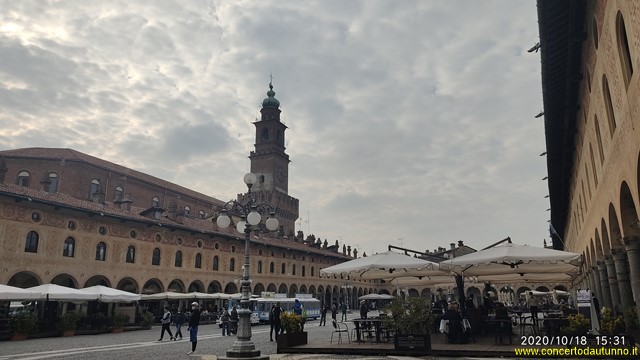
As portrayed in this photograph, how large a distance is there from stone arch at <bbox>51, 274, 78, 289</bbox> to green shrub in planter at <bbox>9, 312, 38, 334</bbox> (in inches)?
336

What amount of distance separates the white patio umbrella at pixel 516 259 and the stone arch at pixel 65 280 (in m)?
25.6

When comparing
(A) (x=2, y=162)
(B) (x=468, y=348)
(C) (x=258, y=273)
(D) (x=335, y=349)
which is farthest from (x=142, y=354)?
(C) (x=258, y=273)

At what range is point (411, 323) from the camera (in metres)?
11.0

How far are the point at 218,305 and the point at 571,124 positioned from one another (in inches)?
1288

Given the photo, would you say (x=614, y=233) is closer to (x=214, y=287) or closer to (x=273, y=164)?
(x=214, y=287)

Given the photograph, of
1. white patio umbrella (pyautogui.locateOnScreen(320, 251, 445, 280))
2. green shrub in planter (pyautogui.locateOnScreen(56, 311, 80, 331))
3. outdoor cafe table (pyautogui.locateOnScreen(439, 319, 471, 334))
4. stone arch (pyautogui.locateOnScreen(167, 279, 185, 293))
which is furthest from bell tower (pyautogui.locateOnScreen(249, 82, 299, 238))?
outdoor cafe table (pyautogui.locateOnScreen(439, 319, 471, 334))

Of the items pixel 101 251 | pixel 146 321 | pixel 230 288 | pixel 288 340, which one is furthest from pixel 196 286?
pixel 288 340

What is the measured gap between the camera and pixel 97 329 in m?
24.7

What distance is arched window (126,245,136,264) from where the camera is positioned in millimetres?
32591

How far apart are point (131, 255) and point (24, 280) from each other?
669 cm

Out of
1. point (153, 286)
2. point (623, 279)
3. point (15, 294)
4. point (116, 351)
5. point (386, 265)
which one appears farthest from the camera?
point (153, 286)

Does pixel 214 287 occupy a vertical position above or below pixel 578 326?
above

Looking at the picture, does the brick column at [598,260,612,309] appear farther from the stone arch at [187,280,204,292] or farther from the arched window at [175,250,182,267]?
the stone arch at [187,280,204,292]

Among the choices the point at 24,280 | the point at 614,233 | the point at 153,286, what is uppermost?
the point at 614,233
